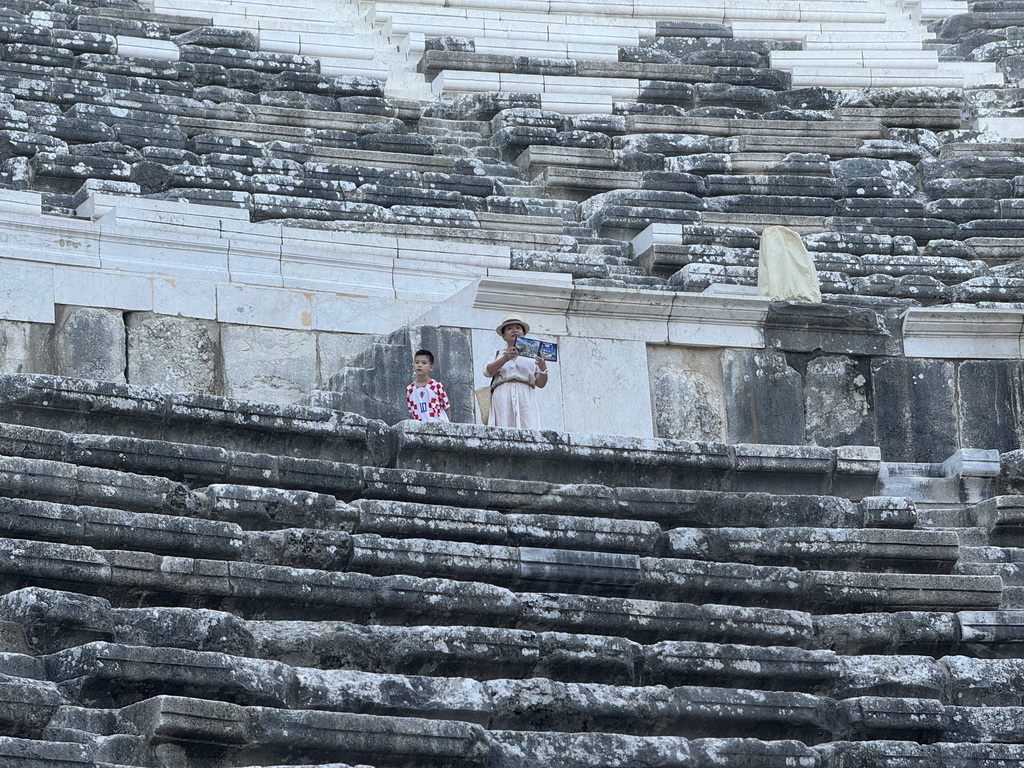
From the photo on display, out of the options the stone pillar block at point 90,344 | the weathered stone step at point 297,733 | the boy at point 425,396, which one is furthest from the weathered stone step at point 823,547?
the stone pillar block at point 90,344

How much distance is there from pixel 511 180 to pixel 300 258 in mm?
3507

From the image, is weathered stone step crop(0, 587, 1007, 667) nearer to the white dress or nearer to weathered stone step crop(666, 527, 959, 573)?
weathered stone step crop(666, 527, 959, 573)

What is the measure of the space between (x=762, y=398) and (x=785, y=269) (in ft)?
3.72

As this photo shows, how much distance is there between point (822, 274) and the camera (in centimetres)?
1616

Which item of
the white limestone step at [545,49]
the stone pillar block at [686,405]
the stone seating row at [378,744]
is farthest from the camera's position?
the white limestone step at [545,49]

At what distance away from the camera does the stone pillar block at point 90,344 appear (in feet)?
43.9

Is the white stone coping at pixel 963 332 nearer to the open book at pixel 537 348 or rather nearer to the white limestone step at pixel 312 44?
the open book at pixel 537 348

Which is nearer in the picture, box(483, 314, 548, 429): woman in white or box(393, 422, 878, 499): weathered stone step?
box(393, 422, 878, 499): weathered stone step

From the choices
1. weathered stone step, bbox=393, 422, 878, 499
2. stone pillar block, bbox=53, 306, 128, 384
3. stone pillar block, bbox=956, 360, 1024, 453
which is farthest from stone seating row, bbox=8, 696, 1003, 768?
stone pillar block, bbox=956, 360, 1024, 453

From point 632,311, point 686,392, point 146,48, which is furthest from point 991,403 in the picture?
point 146,48

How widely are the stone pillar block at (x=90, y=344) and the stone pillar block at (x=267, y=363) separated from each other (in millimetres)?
762

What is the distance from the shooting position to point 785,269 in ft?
50.1

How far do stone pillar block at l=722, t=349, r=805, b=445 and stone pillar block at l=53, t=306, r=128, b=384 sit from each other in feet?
13.6

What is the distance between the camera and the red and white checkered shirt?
1277 centimetres
